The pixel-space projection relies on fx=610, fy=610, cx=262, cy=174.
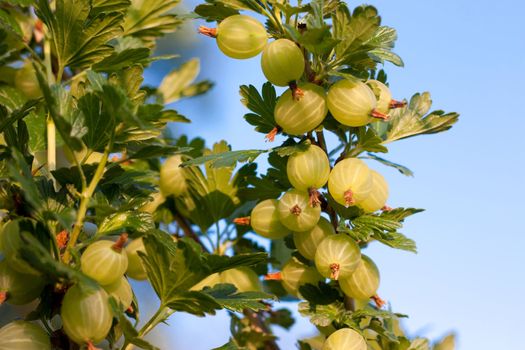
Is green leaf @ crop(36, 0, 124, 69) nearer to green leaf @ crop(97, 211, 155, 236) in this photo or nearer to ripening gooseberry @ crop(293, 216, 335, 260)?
green leaf @ crop(97, 211, 155, 236)

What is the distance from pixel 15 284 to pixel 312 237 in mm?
478

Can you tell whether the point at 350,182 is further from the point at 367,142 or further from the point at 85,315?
the point at 85,315

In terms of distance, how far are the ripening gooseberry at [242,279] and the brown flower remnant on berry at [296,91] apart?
0.43 metres

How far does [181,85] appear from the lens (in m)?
1.74


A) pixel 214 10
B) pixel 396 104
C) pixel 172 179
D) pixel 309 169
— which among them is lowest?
pixel 172 179

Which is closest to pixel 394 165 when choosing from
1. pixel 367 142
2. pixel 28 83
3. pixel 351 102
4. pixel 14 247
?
pixel 367 142

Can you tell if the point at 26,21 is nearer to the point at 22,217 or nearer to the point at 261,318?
the point at 22,217

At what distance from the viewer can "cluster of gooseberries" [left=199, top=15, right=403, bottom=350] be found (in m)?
0.97

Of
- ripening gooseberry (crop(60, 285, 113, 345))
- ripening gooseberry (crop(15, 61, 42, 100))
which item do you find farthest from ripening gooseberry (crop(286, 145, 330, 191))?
ripening gooseberry (crop(15, 61, 42, 100))

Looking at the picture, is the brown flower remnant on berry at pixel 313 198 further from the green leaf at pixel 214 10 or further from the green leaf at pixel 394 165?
the green leaf at pixel 214 10

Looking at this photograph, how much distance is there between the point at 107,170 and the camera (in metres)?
0.93

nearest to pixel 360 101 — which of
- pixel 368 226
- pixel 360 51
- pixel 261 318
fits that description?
pixel 360 51

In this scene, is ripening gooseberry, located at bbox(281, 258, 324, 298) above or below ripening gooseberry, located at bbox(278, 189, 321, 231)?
below

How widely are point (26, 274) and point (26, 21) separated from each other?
79 cm
